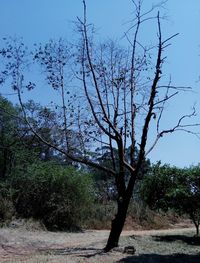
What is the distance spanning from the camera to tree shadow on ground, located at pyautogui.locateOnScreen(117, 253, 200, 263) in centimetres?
1095

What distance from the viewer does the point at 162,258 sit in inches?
459

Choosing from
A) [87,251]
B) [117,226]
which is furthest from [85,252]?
[117,226]

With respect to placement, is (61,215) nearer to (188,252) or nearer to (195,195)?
(195,195)

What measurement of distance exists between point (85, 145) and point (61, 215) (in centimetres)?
679

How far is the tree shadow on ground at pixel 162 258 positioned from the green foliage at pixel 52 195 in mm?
9571

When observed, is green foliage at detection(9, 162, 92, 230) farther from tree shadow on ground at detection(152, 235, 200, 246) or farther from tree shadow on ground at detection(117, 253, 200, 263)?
tree shadow on ground at detection(117, 253, 200, 263)

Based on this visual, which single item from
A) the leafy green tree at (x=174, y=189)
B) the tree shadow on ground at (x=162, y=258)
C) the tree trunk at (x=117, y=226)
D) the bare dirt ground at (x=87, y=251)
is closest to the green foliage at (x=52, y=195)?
the leafy green tree at (x=174, y=189)

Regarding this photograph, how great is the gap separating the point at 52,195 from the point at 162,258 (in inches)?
411

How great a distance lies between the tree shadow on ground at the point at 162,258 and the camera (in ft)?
35.9

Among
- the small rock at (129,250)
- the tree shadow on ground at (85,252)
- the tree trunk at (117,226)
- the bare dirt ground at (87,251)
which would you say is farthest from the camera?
the tree trunk at (117,226)

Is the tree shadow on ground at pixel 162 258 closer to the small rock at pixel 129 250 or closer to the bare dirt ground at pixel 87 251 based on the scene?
the bare dirt ground at pixel 87 251

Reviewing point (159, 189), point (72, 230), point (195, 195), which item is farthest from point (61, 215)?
point (195, 195)

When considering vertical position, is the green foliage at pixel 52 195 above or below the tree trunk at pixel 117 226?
above

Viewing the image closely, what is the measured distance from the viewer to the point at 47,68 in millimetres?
15062
